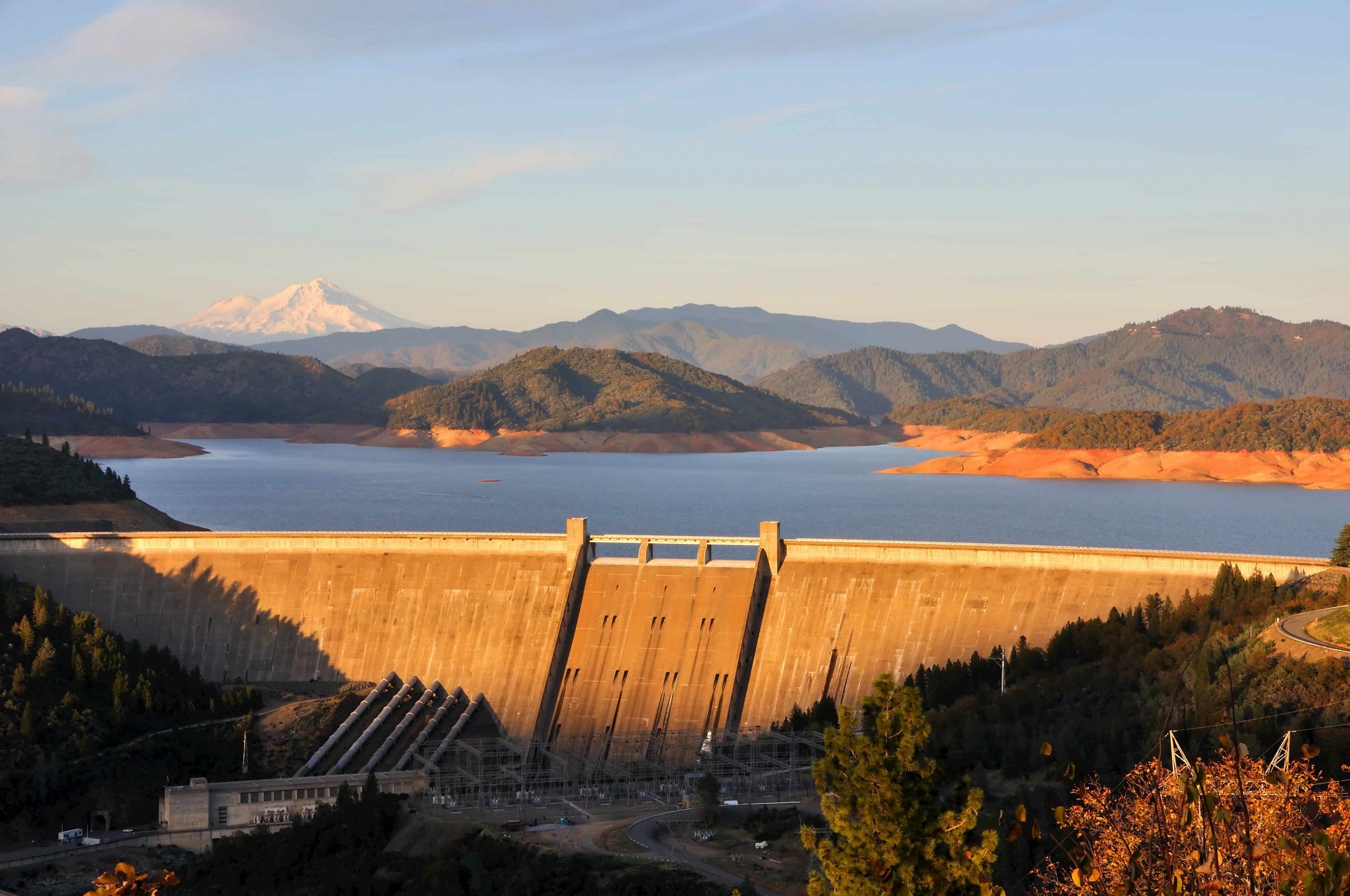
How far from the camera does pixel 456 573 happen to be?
212 feet

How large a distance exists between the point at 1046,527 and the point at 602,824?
78.3 m

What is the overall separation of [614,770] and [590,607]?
787cm

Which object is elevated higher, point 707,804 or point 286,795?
point 707,804

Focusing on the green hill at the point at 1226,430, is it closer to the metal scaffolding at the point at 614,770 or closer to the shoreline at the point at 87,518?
the shoreline at the point at 87,518

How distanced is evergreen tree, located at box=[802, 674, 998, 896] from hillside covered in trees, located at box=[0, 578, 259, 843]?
36.5 m

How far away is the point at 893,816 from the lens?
71.4ft

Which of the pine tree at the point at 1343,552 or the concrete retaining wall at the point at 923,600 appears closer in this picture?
the pine tree at the point at 1343,552

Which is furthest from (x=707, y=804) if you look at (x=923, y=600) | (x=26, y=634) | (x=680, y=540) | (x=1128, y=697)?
(x=26, y=634)

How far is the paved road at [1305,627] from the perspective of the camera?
141ft

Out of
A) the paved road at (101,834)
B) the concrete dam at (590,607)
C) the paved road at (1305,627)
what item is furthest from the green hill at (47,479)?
the paved road at (1305,627)

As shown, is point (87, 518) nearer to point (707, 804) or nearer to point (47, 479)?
point (47, 479)

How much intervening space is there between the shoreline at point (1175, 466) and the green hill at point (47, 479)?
4696 inches

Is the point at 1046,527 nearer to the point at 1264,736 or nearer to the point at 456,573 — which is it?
the point at 456,573

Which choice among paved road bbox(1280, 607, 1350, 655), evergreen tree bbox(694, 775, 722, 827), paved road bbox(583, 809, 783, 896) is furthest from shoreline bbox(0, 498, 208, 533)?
paved road bbox(1280, 607, 1350, 655)
